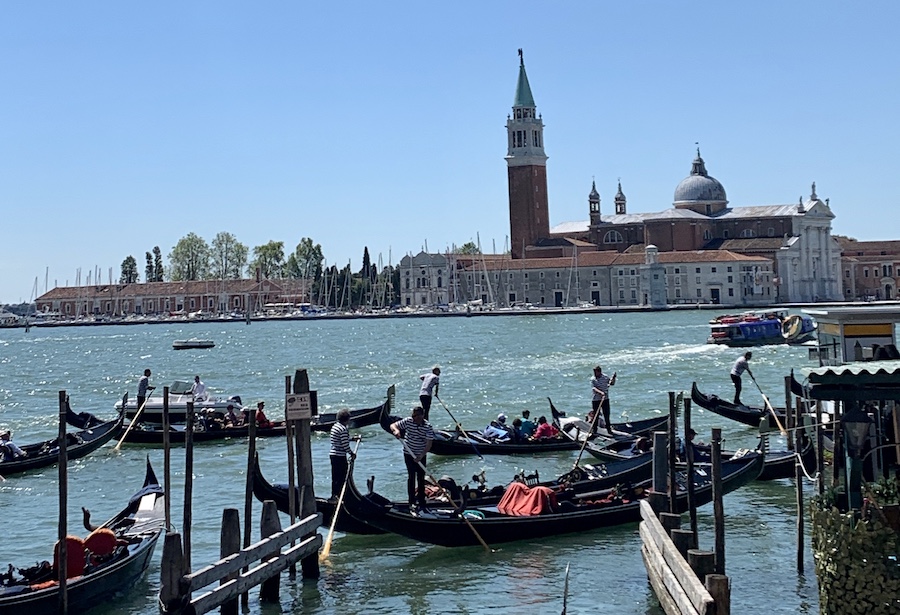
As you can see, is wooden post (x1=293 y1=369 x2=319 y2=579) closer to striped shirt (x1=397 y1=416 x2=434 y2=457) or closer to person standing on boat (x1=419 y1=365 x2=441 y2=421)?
striped shirt (x1=397 y1=416 x2=434 y2=457)

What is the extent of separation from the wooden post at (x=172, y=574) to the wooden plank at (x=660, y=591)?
2647 mm

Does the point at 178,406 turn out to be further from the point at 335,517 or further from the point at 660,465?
the point at 660,465

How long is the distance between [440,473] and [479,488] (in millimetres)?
3724

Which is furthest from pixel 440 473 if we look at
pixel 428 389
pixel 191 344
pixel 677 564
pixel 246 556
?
pixel 191 344

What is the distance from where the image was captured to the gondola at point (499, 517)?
29.9 ft

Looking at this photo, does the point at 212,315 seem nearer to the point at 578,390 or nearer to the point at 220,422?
the point at 578,390

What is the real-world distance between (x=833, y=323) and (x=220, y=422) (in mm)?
9444

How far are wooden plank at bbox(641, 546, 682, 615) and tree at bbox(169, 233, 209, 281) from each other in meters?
96.2

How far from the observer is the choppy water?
27.1ft

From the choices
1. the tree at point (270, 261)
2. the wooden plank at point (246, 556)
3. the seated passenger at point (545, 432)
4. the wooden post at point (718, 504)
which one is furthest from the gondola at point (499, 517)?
the tree at point (270, 261)

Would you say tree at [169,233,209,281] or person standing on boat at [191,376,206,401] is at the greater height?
tree at [169,233,209,281]

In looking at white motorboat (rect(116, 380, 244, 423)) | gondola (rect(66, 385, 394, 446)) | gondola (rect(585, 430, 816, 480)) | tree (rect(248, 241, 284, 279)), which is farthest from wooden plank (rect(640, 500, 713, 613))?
tree (rect(248, 241, 284, 279))

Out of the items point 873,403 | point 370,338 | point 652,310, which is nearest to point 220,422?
point 873,403

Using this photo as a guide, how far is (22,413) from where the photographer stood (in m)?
23.9
